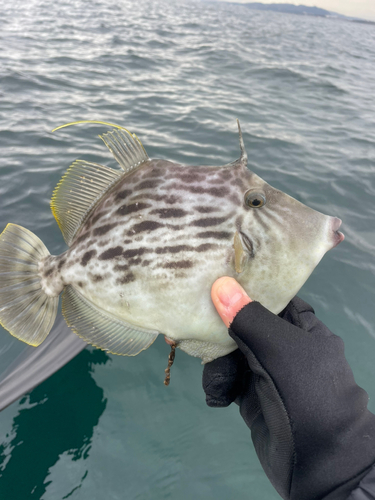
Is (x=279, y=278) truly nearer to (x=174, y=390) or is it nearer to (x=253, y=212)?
(x=253, y=212)

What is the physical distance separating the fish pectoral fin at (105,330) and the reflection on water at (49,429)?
1.18m

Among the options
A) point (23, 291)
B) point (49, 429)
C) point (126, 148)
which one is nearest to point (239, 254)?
point (126, 148)

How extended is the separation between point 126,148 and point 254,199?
32.9 inches

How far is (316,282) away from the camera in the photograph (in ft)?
14.2

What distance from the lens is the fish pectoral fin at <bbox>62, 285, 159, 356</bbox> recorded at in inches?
80.4

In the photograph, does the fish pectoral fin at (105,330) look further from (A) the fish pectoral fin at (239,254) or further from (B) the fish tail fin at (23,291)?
(A) the fish pectoral fin at (239,254)

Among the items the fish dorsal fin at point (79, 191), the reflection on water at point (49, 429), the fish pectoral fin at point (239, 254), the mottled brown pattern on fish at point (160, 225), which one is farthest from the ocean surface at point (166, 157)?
the fish pectoral fin at point (239, 254)

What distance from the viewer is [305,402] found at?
166 centimetres

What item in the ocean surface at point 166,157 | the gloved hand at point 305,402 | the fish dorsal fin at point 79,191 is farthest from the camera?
the ocean surface at point 166,157

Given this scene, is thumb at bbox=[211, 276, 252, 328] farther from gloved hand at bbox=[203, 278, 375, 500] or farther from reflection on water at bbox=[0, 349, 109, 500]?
reflection on water at bbox=[0, 349, 109, 500]

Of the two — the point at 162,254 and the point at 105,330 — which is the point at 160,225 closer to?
the point at 162,254

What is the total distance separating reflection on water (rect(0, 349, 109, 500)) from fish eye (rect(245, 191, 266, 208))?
221 centimetres

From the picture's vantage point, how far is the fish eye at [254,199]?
1.87 metres

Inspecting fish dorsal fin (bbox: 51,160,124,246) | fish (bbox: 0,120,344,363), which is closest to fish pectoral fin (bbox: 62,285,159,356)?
fish (bbox: 0,120,344,363)
